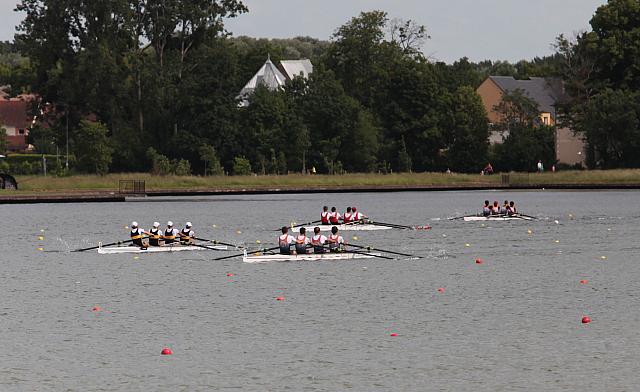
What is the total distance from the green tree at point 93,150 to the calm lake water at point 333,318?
5071cm

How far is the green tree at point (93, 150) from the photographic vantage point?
372 ft

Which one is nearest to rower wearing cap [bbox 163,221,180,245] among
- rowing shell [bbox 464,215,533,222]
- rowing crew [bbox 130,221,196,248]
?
rowing crew [bbox 130,221,196,248]

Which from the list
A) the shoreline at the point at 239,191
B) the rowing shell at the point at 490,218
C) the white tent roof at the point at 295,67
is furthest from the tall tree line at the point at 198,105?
the rowing shell at the point at 490,218

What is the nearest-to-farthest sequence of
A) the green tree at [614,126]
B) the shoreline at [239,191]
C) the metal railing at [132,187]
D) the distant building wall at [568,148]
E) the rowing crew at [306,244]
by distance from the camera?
the rowing crew at [306,244] → the shoreline at [239,191] → the metal railing at [132,187] → the green tree at [614,126] → the distant building wall at [568,148]

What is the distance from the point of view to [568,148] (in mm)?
140875

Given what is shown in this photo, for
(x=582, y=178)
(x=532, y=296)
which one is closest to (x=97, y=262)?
(x=532, y=296)

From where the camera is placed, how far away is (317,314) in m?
33.9

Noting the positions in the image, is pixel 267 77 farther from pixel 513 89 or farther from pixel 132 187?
pixel 132 187

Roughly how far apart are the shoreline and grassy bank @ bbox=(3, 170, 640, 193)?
596 millimetres

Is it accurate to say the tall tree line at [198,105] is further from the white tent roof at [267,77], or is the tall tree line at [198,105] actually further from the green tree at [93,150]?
the white tent roof at [267,77]

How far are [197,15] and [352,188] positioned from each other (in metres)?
33.0

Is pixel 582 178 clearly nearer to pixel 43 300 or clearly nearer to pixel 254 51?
pixel 254 51

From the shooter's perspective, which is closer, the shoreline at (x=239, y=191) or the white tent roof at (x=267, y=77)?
the shoreline at (x=239, y=191)

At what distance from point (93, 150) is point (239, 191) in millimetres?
18135
